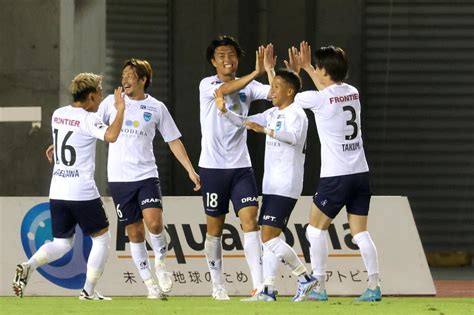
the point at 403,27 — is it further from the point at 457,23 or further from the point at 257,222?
the point at 257,222

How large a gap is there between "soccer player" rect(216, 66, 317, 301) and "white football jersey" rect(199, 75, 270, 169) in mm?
229

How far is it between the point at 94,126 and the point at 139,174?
0.55 meters

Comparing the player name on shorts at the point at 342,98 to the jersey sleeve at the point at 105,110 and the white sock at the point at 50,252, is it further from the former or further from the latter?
the white sock at the point at 50,252

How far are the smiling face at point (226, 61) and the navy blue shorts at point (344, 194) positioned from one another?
4.12 feet

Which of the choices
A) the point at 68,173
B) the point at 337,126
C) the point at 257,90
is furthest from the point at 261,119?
the point at 68,173

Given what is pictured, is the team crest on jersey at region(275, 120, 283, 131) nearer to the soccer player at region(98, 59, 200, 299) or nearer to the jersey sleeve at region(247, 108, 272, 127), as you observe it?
the jersey sleeve at region(247, 108, 272, 127)

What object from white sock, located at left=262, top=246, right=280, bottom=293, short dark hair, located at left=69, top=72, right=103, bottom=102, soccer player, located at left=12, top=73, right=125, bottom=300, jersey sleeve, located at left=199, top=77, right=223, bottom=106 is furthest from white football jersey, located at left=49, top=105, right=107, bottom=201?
white sock, located at left=262, top=246, right=280, bottom=293

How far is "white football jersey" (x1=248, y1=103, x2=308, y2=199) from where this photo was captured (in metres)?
12.0

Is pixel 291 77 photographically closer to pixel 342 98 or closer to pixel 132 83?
pixel 342 98

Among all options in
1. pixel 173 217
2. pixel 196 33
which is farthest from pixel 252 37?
pixel 173 217

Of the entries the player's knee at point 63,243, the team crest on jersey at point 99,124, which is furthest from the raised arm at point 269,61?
the player's knee at point 63,243

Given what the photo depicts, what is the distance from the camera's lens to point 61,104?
17938mm

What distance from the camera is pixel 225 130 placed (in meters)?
12.5

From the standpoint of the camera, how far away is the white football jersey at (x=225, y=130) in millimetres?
12445
